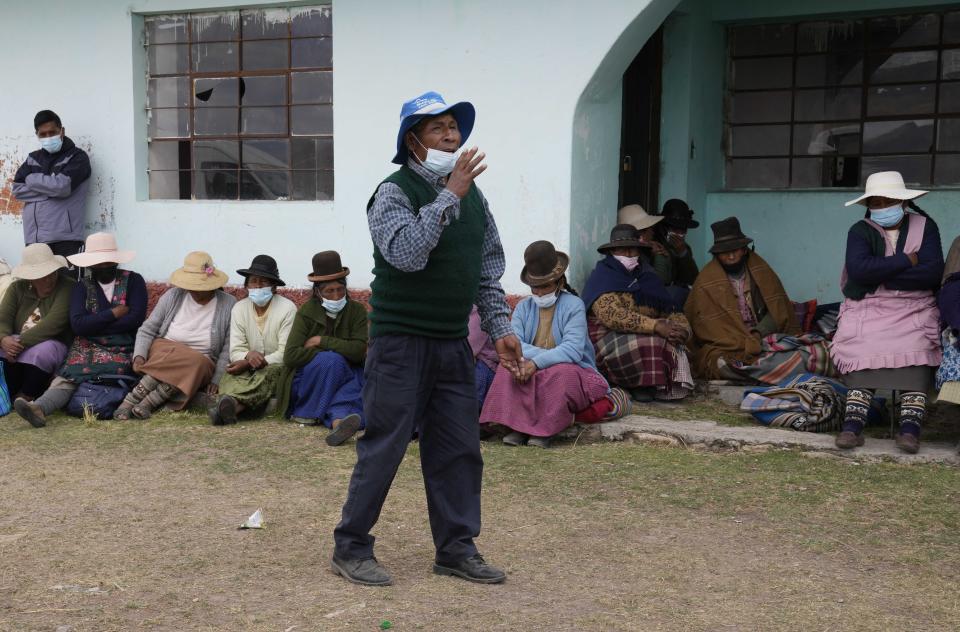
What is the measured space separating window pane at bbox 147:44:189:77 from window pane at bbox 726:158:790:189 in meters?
4.61

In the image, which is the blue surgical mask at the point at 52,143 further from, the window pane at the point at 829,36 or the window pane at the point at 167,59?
the window pane at the point at 829,36

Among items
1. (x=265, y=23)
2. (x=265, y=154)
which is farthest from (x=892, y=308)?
(x=265, y=23)

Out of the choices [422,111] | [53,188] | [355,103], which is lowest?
[53,188]

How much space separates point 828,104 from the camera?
8859 mm

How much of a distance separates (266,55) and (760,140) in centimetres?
415

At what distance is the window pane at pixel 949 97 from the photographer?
27.6 feet

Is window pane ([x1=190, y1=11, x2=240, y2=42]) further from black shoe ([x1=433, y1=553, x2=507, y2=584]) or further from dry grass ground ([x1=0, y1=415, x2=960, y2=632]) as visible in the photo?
black shoe ([x1=433, y1=553, x2=507, y2=584])

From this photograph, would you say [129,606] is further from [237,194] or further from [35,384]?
[237,194]

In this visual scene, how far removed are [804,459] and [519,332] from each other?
5.91ft

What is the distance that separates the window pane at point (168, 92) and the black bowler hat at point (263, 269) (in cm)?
196

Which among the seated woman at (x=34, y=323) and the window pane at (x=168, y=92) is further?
the window pane at (x=168, y=92)

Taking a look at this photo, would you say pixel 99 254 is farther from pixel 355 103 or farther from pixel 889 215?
pixel 889 215

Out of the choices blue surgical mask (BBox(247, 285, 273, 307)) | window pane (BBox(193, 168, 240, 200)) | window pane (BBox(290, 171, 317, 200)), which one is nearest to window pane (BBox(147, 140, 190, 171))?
window pane (BBox(193, 168, 240, 200))

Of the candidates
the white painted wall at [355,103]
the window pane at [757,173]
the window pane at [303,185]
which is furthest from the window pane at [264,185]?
the window pane at [757,173]
